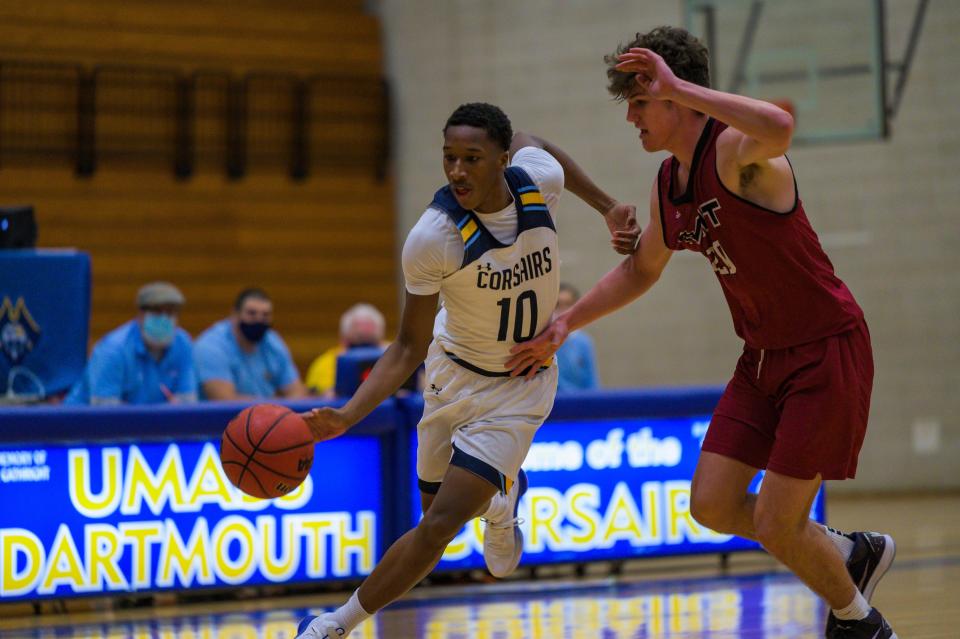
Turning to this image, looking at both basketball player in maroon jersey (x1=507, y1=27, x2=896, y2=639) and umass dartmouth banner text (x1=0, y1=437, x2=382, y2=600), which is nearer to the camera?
basketball player in maroon jersey (x1=507, y1=27, x2=896, y2=639)

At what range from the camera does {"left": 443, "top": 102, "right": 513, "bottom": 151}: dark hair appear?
4473mm

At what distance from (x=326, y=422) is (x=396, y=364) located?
0.32 m

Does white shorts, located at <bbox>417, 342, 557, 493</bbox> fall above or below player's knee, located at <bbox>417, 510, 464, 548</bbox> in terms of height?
above

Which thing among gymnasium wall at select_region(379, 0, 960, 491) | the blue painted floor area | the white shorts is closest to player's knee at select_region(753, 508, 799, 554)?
the white shorts

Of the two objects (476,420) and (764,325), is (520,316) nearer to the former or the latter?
(476,420)

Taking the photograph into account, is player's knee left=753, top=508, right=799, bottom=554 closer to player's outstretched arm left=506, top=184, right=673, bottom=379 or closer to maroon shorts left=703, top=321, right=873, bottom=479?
maroon shorts left=703, top=321, right=873, bottom=479

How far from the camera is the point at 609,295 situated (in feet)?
15.9

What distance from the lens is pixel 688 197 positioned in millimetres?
4312

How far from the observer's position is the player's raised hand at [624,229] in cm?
482

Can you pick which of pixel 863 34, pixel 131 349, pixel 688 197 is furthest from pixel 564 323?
pixel 863 34

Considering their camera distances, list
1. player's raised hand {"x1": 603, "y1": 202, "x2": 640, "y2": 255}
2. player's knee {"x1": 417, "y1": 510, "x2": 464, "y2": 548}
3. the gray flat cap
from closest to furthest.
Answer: player's knee {"x1": 417, "y1": 510, "x2": 464, "y2": 548}
player's raised hand {"x1": 603, "y1": 202, "x2": 640, "y2": 255}
the gray flat cap

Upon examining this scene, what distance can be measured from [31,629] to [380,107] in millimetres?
8688

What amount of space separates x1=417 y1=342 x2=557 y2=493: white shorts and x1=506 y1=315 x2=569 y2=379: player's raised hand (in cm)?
7

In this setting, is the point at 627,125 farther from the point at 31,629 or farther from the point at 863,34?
the point at 31,629
